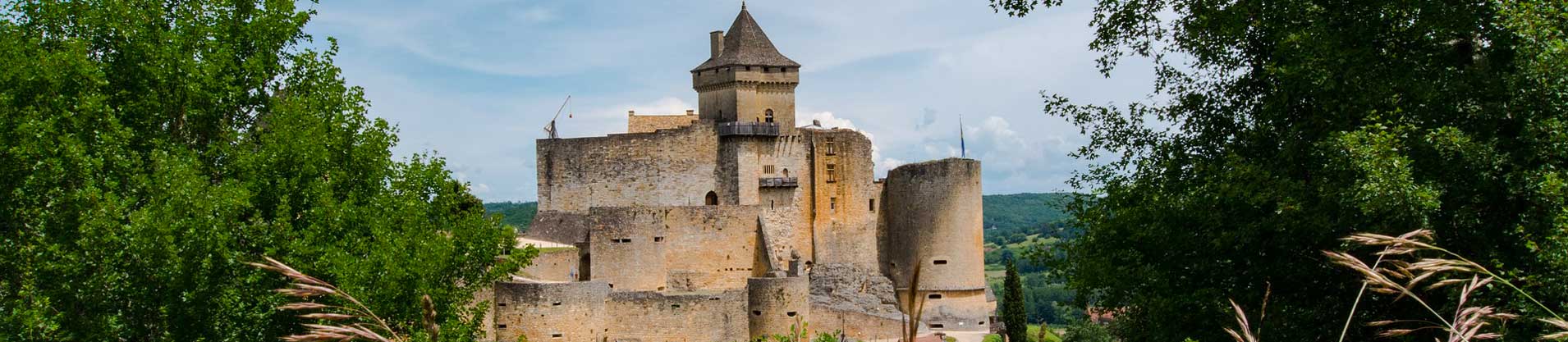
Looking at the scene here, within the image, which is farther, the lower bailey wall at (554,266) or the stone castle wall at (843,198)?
the stone castle wall at (843,198)

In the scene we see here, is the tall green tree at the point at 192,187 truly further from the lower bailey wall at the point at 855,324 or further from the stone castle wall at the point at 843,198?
the stone castle wall at the point at 843,198

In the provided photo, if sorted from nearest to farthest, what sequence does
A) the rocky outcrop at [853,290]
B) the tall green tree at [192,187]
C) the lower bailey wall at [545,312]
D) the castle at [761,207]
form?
the tall green tree at [192,187] → the lower bailey wall at [545,312] → the castle at [761,207] → the rocky outcrop at [853,290]

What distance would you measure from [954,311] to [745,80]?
11703 millimetres

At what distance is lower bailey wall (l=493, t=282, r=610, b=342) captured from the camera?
33.0 m

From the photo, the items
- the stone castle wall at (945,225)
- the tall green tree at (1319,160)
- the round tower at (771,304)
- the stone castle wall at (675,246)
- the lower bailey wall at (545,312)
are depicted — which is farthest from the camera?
the stone castle wall at (945,225)

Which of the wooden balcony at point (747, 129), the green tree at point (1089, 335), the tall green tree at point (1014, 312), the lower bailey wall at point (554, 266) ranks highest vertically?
the wooden balcony at point (747, 129)

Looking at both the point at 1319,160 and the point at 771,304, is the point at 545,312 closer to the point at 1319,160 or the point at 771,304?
the point at 771,304

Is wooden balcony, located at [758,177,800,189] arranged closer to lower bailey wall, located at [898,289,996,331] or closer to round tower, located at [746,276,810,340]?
lower bailey wall, located at [898,289,996,331]

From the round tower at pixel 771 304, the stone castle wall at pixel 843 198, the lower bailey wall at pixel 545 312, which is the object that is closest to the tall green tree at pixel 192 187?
the lower bailey wall at pixel 545 312

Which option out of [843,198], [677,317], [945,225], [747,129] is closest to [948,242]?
[945,225]

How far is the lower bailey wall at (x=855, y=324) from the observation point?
3944 centimetres

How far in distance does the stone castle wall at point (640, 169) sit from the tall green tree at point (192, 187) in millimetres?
23050

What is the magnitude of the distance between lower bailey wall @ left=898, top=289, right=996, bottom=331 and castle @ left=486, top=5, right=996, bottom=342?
0.15 ft

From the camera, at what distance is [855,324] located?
40531mm
